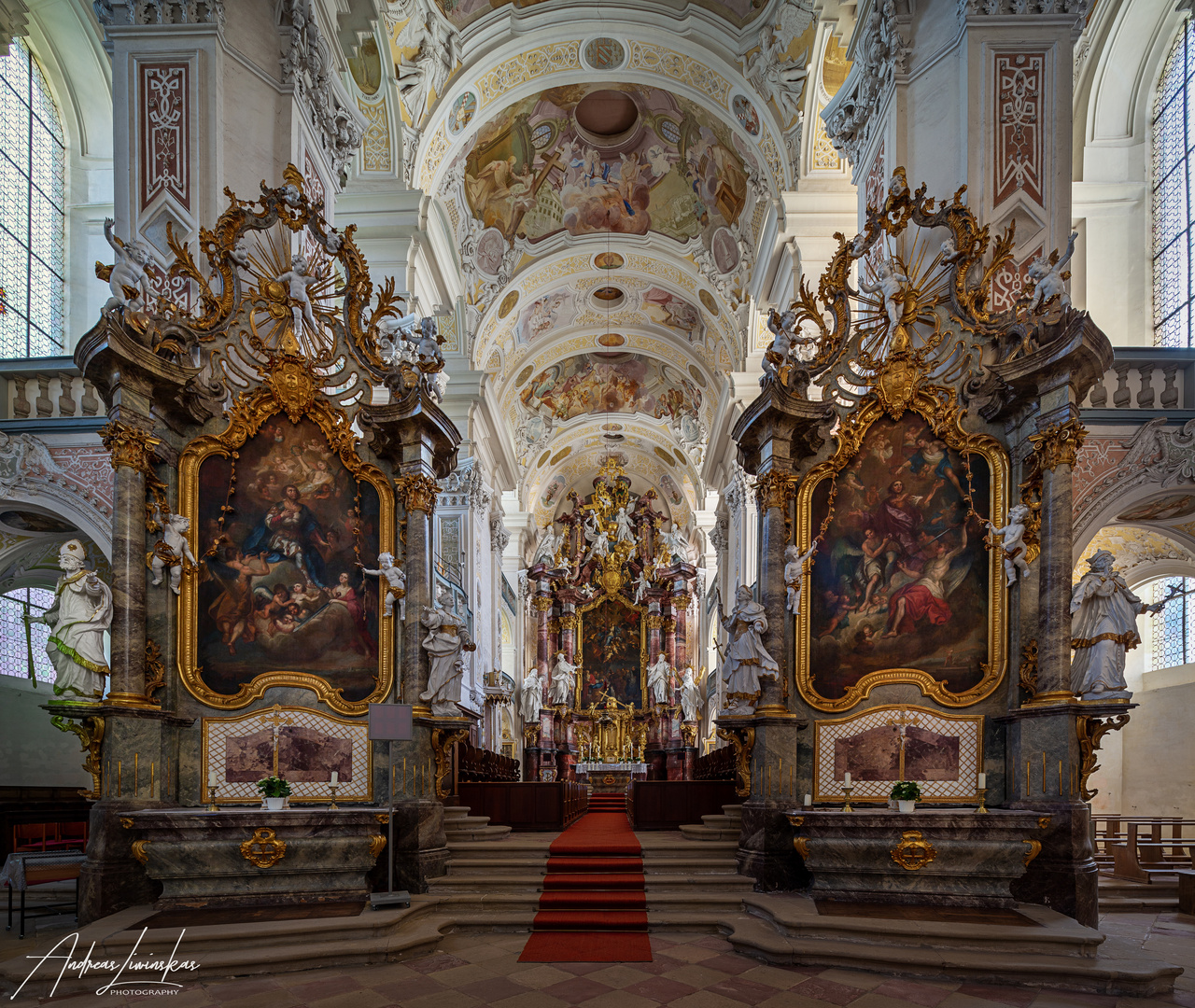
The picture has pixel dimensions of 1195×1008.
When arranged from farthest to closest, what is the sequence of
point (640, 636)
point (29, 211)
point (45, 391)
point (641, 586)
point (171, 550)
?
point (640, 636) → point (641, 586) → point (29, 211) → point (45, 391) → point (171, 550)

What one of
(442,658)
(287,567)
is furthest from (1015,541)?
(287,567)

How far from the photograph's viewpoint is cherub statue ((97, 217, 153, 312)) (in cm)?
991

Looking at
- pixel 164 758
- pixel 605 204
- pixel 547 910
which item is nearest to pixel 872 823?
pixel 547 910

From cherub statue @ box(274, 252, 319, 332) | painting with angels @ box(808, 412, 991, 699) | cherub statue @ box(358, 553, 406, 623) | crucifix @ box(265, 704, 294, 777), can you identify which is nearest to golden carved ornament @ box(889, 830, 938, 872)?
painting with angels @ box(808, 412, 991, 699)

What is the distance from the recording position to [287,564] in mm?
11086

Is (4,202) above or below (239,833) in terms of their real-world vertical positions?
above

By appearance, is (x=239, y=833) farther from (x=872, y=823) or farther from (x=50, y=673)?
(x=50, y=673)

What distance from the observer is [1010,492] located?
10.7m

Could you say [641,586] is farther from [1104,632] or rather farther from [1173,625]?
[1104,632]

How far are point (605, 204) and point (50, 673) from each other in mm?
17185

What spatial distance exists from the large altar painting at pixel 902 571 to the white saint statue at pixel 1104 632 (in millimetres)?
1083

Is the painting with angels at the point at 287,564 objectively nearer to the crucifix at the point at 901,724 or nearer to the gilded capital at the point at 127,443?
the gilded capital at the point at 127,443

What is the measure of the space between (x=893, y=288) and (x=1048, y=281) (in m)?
1.84

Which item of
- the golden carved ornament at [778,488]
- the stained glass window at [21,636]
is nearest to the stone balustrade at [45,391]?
the stained glass window at [21,636]
